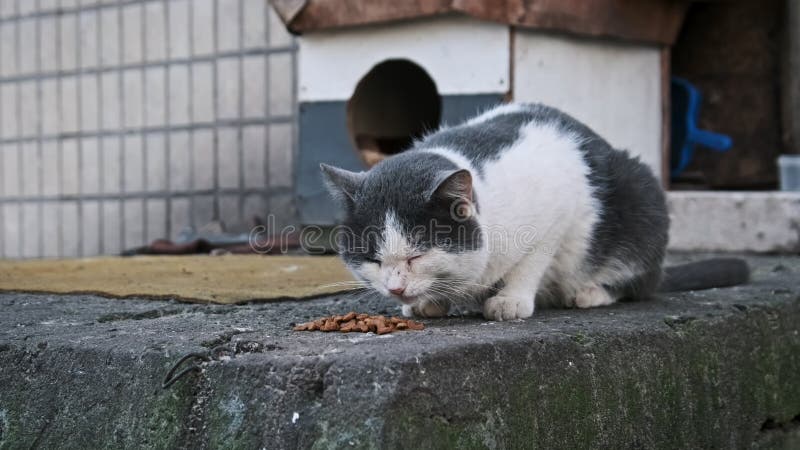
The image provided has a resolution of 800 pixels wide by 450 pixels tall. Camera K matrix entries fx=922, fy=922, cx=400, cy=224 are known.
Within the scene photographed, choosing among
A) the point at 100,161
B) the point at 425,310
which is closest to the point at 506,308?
the point at 425,310

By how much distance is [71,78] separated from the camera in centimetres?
589

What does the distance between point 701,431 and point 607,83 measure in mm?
2489

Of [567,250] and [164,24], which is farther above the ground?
[164,24]

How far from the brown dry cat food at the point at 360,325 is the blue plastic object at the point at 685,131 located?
10.4 ft

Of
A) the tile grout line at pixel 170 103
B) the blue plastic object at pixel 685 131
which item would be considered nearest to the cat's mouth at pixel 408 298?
the blue plastic object at pixel 685 131

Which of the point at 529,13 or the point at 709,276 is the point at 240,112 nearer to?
the point at 529,13

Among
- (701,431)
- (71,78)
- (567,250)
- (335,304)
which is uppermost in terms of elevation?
(71,78)

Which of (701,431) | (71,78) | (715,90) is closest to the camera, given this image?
(701,431)

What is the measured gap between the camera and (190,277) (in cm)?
304

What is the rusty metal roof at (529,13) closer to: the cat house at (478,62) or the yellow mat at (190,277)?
the cat house at (478,62)

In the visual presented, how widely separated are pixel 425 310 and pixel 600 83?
233 cm

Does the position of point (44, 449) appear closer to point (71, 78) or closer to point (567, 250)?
point (567, 250)

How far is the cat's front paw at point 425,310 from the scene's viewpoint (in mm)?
2170

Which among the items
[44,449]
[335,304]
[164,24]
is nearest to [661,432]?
[335,304]
